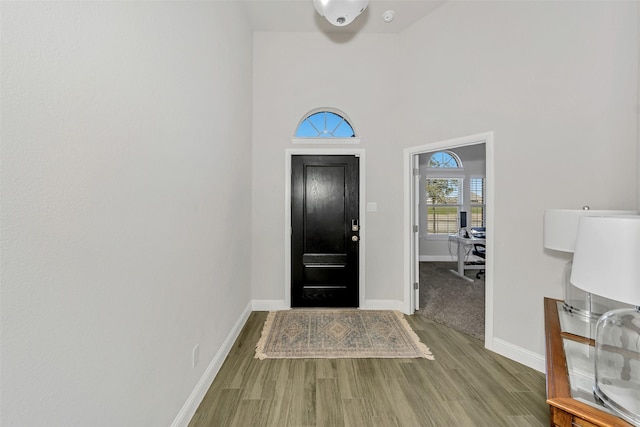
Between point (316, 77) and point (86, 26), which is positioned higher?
point (316, 77)

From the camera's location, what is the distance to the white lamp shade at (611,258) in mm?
721

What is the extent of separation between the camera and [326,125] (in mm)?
3332

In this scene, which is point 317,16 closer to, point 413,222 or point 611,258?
point 413,222

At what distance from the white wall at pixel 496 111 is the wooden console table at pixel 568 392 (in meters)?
1.16

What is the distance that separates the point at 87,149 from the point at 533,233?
9.62ft

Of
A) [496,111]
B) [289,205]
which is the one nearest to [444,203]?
[496,111]

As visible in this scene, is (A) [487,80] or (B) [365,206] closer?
(A) [487,80]

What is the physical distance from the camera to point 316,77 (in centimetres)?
323

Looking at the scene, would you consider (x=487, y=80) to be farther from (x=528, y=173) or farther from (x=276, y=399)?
(x=276, y=399)

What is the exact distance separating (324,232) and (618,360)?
262 centimetres

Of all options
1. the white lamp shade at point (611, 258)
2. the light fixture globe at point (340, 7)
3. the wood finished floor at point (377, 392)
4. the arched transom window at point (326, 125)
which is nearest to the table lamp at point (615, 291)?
the white lamp shade at point (611, 258)

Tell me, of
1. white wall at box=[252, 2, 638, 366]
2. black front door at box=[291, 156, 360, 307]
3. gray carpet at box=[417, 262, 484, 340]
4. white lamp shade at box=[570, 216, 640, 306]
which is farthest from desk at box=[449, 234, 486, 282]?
white lamp shade at box=[570, 216, 640, 306]

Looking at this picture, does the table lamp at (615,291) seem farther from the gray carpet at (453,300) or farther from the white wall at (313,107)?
the white wall at (313,107)

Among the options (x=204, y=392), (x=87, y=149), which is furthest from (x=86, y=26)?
(x=204, y=392)
